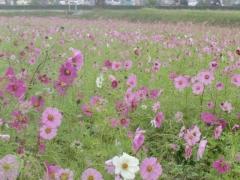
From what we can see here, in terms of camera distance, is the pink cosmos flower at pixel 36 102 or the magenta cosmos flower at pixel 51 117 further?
the pink cosmos flower at pixel 36 102

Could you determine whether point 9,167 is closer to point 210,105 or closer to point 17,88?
point 17,88

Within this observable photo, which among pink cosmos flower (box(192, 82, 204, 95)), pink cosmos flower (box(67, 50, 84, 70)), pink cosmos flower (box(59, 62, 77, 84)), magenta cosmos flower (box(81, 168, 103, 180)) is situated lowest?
pink cosmos flower (box(192, 82, 204, 95))

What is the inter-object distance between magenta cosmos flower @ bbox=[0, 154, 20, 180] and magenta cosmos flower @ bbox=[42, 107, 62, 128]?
41 cm

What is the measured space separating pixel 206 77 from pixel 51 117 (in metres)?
1.44

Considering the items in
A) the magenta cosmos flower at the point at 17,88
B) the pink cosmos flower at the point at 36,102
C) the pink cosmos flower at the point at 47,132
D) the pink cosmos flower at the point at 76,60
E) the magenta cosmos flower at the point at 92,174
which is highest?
the pink cosmos flower at the point at 76,60

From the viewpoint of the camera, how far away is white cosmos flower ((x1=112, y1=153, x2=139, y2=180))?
6.49 ft

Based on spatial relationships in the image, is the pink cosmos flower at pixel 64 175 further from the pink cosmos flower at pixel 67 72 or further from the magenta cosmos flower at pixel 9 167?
the pink cosmos flower at pixel 67 72

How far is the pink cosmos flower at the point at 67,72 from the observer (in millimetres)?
2803

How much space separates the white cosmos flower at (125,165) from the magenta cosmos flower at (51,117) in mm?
510

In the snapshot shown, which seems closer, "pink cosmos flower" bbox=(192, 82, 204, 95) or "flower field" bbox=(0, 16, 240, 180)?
"flower field" bbox=(0, 16, 240, 180)

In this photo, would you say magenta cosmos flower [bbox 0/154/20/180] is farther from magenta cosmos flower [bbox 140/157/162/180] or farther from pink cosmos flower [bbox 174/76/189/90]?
pink cosmos flower [bbox 174/76/189/90]

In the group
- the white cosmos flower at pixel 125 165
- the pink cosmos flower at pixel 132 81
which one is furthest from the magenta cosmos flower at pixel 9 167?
the pink cosmos flower at pixel 132 81

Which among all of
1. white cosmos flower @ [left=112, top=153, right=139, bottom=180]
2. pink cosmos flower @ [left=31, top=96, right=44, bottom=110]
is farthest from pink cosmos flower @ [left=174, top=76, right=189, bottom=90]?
white cosmos flower @ [left=112, top=153, right=139, bottom=180]

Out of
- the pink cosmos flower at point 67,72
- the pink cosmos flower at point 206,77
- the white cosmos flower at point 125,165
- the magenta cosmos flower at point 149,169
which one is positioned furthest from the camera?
the pink cosmos flower at point 206,77
